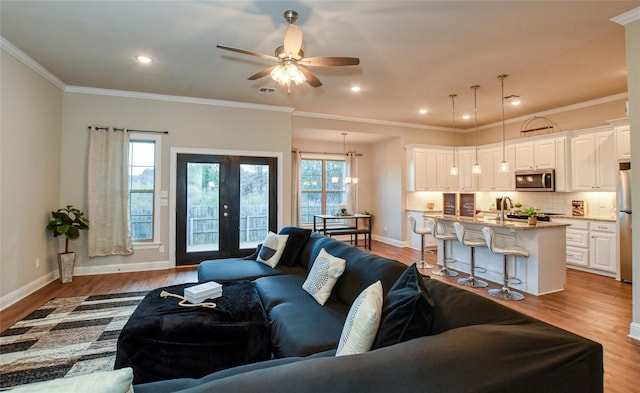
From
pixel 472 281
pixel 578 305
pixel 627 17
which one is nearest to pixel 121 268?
pixel 472 281

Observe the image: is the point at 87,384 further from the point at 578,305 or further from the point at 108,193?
the point at 108,193

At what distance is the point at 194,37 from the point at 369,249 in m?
5.52

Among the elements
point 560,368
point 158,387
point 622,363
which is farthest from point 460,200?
point 158,387

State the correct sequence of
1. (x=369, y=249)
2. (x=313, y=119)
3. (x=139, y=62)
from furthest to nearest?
1. (x=369, y=249)
2. (x=313, y=119)
3. (x=139, y=62)

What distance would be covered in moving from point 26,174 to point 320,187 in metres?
5.89

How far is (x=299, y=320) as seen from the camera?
Result: 204 cm

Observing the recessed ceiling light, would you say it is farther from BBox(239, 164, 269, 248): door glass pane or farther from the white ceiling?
BBox(239, 164, 269, 248): door glass pane

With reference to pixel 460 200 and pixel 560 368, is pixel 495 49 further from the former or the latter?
pixel 560 368

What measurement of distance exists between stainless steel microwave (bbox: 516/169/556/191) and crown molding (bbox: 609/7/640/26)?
3.46m

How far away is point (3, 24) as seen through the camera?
9.82 ft

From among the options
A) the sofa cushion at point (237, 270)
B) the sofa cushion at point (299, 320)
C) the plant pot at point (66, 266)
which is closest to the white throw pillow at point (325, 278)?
the sofa cushion at point (299, 320)

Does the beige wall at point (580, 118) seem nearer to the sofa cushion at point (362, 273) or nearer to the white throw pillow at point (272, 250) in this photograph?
the sofa cushion at point (362, 273)

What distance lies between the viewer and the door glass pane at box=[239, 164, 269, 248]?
5.56 metres

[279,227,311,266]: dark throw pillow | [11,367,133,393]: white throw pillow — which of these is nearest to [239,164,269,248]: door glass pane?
[279,227,311,266]: dark throw pillow
